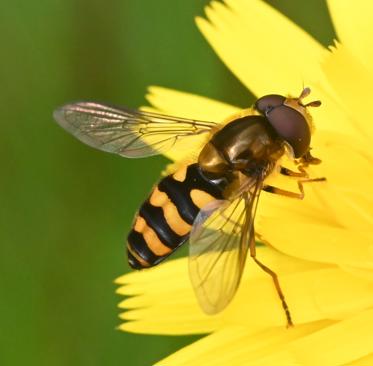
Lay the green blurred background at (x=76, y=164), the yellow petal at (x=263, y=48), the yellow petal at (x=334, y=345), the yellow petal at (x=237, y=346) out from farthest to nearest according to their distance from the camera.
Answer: the green blurred background at (x=76, y=164)
the yellow petal at (x=263, y=48)
the yellow petal at (x=237, y=346)
the yellow petal at (x=334, y=345)

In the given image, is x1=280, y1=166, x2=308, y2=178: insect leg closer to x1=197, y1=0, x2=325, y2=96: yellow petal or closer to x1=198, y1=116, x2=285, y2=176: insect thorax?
x1=198, y1=116, x2=285, y2=176: insect thorax

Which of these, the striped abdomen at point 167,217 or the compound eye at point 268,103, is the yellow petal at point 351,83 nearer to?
the compound eye at point 268,103

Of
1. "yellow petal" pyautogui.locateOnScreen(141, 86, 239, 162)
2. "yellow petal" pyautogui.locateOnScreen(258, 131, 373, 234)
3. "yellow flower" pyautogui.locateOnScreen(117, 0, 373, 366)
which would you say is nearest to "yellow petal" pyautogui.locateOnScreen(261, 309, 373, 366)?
"yellow flower" pyautogui.locateOnScreen(117, 0, 373, 366)

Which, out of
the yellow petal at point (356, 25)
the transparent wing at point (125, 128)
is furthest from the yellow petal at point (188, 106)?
the yellow petal at point (356, 25)

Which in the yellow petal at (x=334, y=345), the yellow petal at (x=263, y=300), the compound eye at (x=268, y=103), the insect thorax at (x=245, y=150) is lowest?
the yellow petal at (x=334, y=345)

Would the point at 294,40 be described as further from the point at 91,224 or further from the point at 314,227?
the point at 91,224

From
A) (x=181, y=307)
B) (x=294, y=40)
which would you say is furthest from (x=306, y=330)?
(x=294, y=40)
